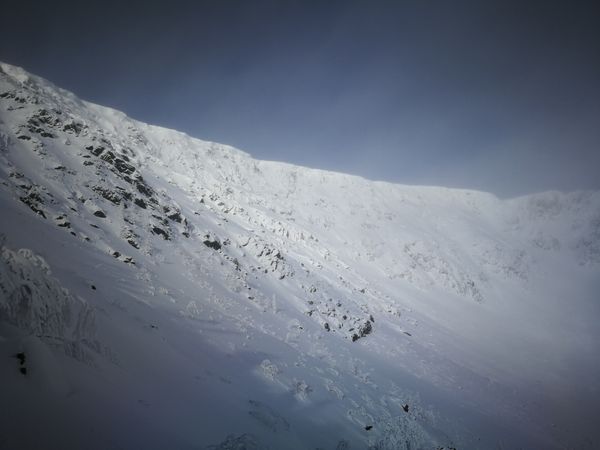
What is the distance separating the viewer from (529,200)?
114500 millimetres

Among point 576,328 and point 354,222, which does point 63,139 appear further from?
point 576,328

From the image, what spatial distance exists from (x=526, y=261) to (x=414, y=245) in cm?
4551

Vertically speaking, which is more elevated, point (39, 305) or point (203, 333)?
point (39, 305)

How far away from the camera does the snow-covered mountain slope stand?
5.36 meters

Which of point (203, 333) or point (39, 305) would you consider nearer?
point (39, 305)

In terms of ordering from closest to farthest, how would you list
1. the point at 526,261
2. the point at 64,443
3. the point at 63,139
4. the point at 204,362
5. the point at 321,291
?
the point at 64,443 < the point at 204,362 < the point at 63,139 < the point at 321,291 < the point at 526,261

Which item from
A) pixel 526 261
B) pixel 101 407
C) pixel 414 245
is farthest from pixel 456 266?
pixel 101 407

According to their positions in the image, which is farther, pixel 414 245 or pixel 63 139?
pixel 414 245

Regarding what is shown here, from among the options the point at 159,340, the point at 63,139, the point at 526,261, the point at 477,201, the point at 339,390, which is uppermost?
the point at 477,201

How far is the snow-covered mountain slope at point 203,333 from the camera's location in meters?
5.36

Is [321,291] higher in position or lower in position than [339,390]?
higher

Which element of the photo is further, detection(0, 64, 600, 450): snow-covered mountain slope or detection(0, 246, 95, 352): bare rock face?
detection(0, 64, 600, 450): snow-covered mountain slope

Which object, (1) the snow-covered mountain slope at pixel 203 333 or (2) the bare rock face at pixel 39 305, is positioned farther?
(1) the snow-covered mountain slope at pixel 203 333

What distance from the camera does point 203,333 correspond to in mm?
11859
